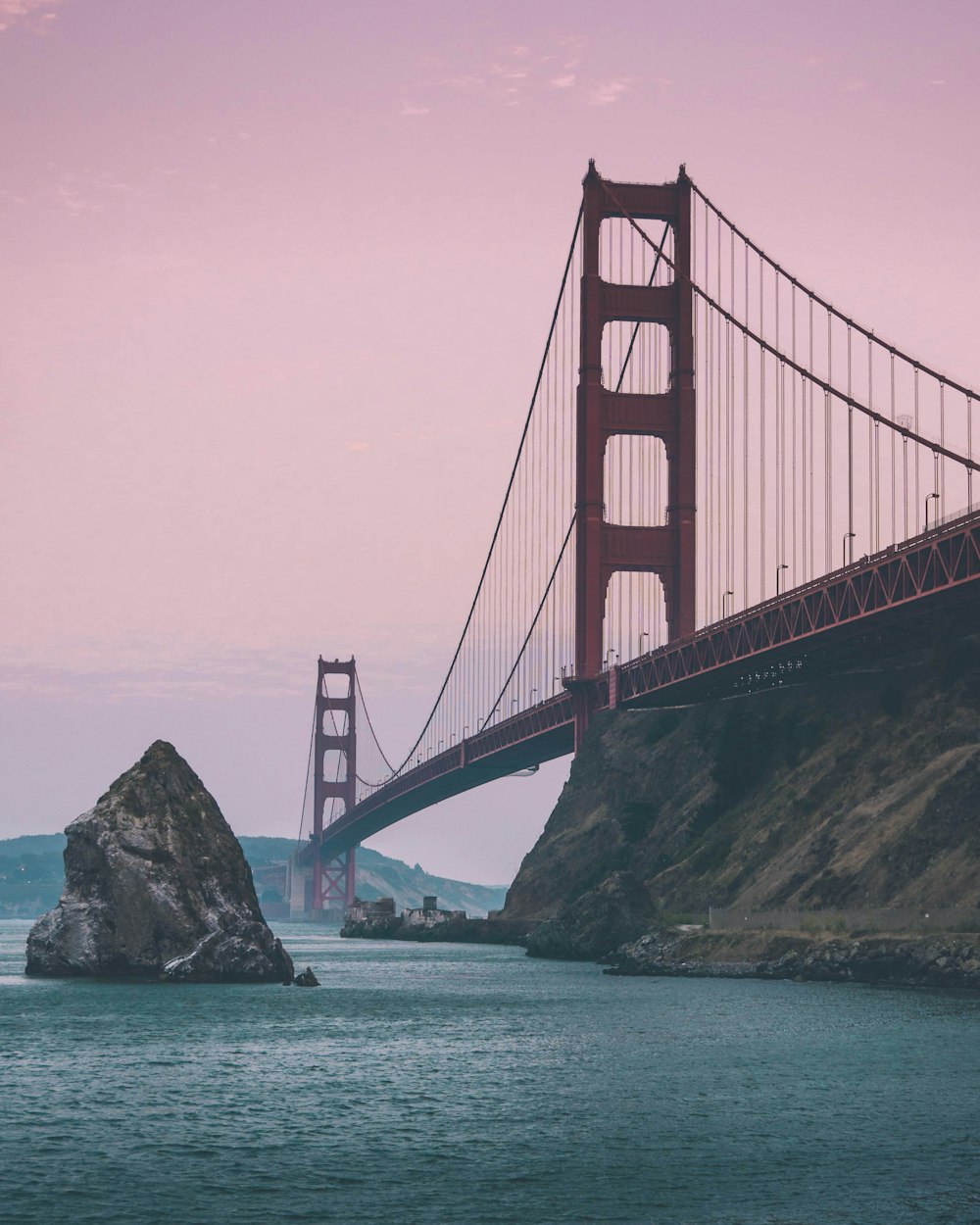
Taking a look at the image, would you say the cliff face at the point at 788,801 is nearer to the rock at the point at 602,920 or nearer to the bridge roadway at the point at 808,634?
the rock at the point at 602,920

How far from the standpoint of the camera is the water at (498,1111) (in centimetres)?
2822

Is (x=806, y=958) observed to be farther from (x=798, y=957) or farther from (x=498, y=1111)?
(x=498, y=1111)

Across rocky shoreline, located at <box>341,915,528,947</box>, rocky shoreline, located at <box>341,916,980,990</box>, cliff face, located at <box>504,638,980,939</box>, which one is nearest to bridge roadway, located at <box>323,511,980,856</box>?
cliff face, located at <box>504,638,980,939</box>

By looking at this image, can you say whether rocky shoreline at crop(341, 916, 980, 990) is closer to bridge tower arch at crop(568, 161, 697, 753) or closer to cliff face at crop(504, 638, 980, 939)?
cliff face at crop(504, 638, 980, 939)

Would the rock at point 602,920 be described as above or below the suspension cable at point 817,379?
below

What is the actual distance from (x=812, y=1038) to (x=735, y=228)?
77.2m

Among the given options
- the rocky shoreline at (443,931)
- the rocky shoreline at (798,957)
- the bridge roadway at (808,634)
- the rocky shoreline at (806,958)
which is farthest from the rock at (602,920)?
the rocky shoreline at (443,931)

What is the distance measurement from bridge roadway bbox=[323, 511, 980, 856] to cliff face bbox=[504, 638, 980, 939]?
1737mm

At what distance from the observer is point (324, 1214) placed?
89.4 feet

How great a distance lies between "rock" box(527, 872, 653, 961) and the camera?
102m

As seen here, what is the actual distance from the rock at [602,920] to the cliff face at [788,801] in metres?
0.82

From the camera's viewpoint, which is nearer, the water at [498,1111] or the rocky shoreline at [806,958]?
the water at [498,1111]

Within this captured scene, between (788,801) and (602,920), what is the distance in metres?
13.5

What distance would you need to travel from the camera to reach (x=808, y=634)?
9506 cm
